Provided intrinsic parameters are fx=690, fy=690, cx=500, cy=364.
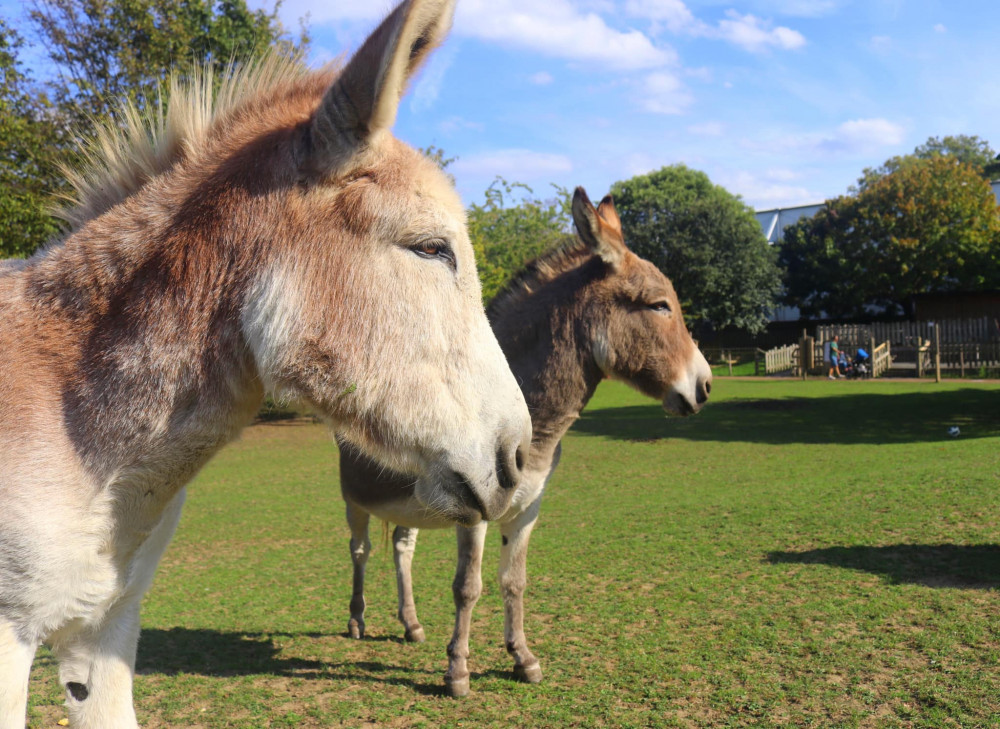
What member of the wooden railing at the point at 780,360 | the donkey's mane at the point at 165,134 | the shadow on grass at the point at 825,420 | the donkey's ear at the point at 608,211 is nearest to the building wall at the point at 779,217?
the wooden railing at the point at 780,360

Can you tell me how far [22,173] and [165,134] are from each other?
1480 cm

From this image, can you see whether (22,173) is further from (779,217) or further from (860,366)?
(779,217)

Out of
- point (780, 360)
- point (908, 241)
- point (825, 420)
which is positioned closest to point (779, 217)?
point (908, 241)

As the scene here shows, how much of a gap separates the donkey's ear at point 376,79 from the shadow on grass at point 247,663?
4165 mm

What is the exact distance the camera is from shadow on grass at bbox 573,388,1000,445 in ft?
54.8

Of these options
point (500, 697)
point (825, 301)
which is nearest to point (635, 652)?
point (500, 697)

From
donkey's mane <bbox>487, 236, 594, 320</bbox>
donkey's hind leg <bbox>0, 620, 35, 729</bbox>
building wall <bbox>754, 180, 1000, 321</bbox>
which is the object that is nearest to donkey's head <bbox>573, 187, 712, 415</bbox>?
donkey's mane <bbox>487, 236, 594, 320</bbox>

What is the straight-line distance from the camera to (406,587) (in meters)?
5.82

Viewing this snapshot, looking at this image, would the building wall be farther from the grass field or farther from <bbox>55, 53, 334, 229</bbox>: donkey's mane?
<bbox>55, 53, 334, 229</bbox>: donkey's mane

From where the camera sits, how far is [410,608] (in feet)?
19.1

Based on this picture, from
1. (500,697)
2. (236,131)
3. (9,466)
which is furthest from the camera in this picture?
(500,697)

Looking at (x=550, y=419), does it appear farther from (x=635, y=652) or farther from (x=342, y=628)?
(x=342, y=628)

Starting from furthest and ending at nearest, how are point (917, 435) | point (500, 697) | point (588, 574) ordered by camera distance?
point (917, 435), point (588, 574), point (500, 697)

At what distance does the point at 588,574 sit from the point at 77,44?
59.3 ft
